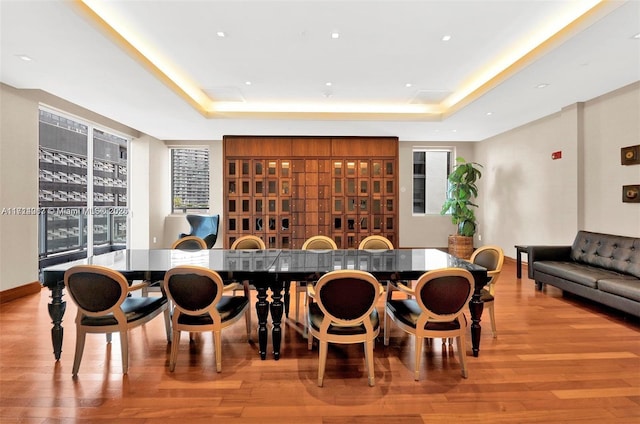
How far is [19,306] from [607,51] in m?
7.38

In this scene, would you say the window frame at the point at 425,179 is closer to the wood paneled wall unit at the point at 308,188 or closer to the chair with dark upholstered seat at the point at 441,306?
the wood paneled wall unit at the point at 308,188

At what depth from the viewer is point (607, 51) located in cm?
315

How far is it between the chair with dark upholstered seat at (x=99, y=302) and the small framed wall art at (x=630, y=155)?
5.98 metres

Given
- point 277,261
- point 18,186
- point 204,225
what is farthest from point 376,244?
point 18,186

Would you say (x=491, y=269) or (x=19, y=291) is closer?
(x=491, y=269)

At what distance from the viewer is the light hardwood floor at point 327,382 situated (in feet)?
6.45

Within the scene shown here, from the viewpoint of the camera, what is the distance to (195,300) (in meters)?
2.33

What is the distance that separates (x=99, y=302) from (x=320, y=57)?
3387 millimetres

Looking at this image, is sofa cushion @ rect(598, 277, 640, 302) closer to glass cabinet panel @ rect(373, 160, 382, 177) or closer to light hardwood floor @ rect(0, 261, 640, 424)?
light hardwood floor @ rect(0, 261, 640, 424)

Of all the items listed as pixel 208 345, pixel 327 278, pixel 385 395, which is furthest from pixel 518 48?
pixel 208 345

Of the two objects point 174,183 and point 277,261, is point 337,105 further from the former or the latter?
point 174,183

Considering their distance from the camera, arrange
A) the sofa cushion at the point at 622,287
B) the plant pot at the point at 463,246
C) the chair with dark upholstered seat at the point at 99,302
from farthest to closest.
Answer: the plant pot at the point at 463,246, the sofa cushion at the point at 622,287, the chair with dark upholstered seat at the point at 99,302

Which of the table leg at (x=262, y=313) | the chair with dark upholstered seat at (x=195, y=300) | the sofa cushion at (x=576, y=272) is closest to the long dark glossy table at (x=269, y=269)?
the table leg at (x=262, y=313)

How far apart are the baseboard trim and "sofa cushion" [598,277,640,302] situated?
7404 millimetres
